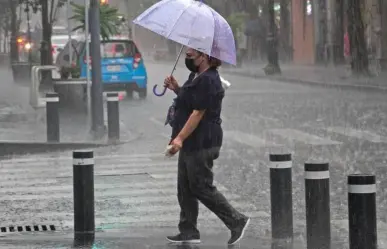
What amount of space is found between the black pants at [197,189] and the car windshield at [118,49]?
21276mm

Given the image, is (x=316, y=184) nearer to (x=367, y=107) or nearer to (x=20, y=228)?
(x=20, y=228)

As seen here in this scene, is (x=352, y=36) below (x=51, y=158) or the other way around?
the other way around

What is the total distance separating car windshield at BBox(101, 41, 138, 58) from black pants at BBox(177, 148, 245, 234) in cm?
2128

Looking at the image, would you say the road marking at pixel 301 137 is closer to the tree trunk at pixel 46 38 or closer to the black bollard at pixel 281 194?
the black bollard at pixel 281 194

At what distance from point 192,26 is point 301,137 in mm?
9906

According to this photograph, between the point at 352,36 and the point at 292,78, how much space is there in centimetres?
530

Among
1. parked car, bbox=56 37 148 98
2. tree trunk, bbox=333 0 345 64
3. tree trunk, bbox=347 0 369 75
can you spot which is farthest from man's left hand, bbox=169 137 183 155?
tree trunk, bbox=333 0 345 64

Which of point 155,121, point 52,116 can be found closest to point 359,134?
point 52,116

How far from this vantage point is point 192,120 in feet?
25.4

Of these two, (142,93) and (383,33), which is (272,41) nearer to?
(383,33)

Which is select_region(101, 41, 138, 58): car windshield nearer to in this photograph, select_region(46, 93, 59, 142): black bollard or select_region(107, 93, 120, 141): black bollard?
select_region(107, 93, 120, 141): black bollard

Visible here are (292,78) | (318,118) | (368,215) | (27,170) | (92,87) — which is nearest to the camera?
(368,215)

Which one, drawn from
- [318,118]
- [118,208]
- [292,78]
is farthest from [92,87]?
[292,78]

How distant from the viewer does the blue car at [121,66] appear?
29.2 metres
